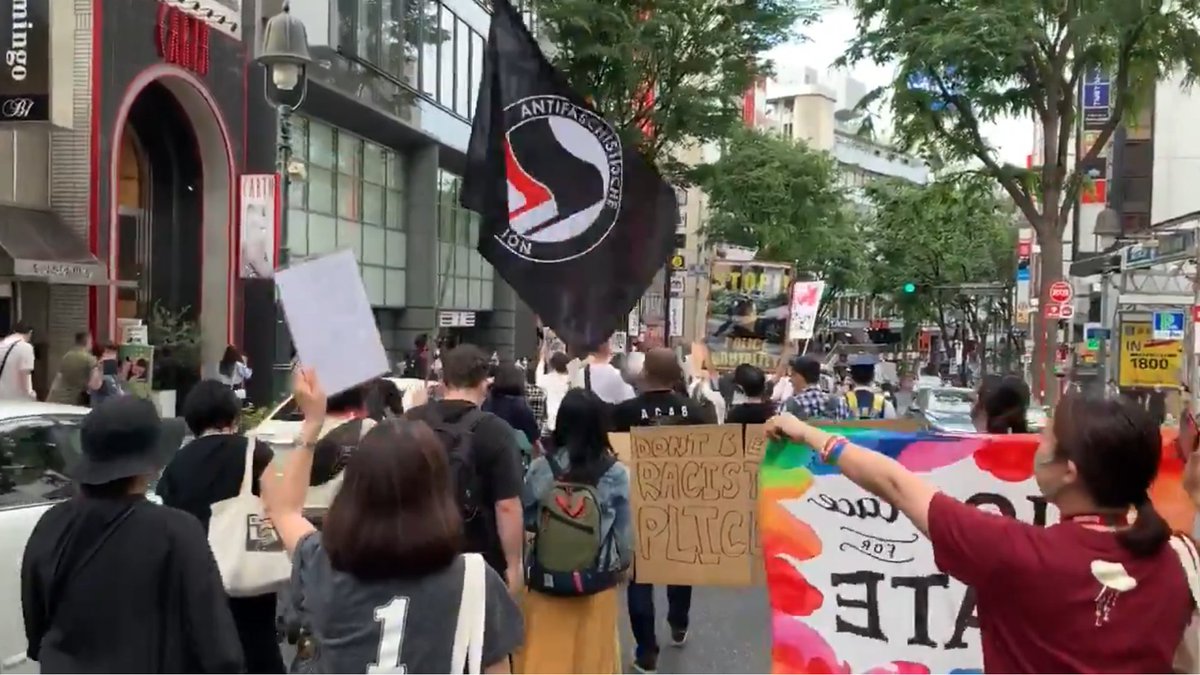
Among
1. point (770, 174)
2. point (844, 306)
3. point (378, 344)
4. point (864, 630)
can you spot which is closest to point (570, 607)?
point (864, 630)

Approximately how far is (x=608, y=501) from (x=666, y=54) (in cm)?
1771

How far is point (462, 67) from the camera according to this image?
33344 mm

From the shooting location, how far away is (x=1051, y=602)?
252 centimetres

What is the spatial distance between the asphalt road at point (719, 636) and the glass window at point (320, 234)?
717 inches

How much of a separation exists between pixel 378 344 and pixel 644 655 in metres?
3.78

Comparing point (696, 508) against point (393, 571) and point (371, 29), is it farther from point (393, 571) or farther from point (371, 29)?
point (371, 29)

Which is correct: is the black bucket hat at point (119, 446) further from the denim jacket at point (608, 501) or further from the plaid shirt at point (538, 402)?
the plaid shirt at point (538, 402)

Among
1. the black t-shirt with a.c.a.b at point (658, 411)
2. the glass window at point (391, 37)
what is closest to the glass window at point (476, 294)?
the glass window at point (391, 37)

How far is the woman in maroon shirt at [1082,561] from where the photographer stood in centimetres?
253

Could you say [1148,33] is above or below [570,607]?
above

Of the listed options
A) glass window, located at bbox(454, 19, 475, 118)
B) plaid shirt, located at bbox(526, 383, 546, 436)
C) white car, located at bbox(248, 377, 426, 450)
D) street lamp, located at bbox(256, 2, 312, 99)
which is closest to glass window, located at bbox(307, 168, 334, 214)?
glass window, located at bbox(454, 19, 475, 118)

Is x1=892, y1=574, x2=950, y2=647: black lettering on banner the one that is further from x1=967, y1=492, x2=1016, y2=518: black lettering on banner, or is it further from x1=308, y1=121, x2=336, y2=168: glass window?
x1=308, y1=121, x2=336, y2=168: glass window

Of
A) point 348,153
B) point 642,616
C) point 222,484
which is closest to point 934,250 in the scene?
point 348,153

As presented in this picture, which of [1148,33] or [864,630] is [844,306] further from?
[864,630]
